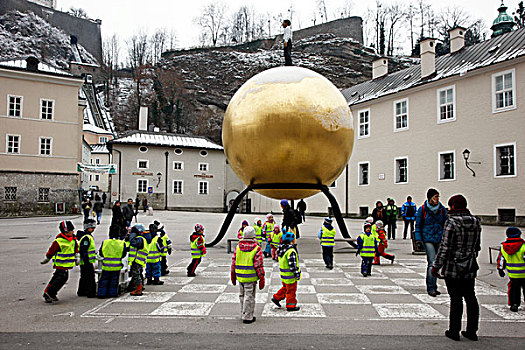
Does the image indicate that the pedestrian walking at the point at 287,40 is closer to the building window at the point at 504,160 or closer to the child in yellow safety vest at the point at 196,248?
the child in yellow safety vest at the point at 196,248

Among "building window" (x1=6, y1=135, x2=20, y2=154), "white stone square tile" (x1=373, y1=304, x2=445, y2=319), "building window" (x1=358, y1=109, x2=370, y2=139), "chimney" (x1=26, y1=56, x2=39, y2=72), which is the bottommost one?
"white stone square tile" (x1=373, y1=304, x2=445, y2=319)

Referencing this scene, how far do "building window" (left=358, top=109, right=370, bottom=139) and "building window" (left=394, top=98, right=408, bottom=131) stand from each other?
2777 millimetres

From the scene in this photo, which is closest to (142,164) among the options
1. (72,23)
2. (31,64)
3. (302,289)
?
(31,64)

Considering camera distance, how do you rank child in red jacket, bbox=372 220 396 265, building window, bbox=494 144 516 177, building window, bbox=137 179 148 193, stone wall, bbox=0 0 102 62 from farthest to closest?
stone wall, bbox=0 0 102 62 → building window, bbox=137 179 148 193 → building window, bbox=494 144 516 177 → child in red jacket, bbox=372 220 396 265

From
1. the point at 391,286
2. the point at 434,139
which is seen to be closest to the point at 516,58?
the point at 434,139

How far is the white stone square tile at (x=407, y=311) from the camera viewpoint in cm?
623

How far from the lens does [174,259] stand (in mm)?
11883

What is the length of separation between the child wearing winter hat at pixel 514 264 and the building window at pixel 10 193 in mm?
35583

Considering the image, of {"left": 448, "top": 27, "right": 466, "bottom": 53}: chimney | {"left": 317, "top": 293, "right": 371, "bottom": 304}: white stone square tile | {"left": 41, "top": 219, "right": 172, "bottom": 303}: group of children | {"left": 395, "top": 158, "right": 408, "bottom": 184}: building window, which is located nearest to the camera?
{"left": 317, "top": 293, "right": 371, "bottom": 304}: white stone square tile

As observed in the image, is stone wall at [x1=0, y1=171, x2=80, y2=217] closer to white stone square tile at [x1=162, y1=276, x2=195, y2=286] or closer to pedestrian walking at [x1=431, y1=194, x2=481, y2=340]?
white stone square tile at [x1=162, y1=276, x2=195, y2=286]

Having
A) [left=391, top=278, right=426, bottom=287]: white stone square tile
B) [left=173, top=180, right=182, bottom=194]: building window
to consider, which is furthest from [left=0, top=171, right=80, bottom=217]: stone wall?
[left=391, top=278, right=426, bottom=287]: white stone square tile

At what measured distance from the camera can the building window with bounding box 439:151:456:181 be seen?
26812 millimetres

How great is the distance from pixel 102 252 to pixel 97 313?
1.35 metres

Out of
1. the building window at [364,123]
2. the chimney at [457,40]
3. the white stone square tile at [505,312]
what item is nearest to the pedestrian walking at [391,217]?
the white stone square tile at [505,312]
